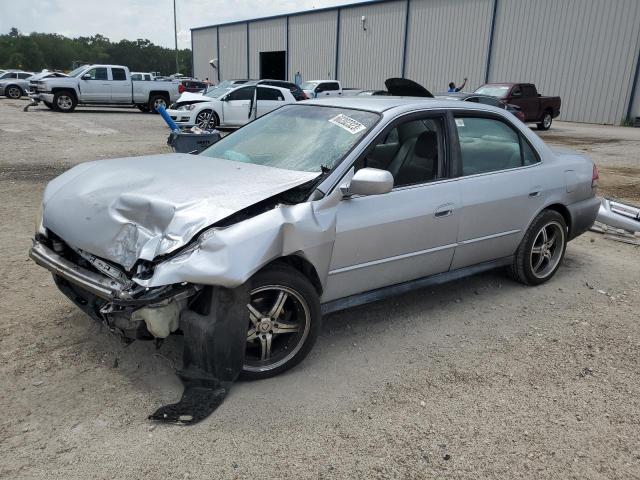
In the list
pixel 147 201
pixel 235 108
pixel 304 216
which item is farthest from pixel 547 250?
pixel 235 108

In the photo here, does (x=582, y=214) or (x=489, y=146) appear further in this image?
(x=582, y=214)

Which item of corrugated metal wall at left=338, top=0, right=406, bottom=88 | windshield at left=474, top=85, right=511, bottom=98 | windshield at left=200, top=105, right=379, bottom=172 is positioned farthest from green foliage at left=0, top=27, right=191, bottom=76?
windshield at left=200, top=105, right=379, bottom=172

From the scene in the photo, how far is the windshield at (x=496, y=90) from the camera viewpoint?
19531 mm

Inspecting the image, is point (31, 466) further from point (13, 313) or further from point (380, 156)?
point (380, 156)

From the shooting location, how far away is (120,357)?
3.33 m

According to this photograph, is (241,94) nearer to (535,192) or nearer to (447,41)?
(535,192)

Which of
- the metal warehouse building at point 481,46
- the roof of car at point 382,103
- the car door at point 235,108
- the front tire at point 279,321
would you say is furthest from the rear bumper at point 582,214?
the metal warehouse building at point 481,46

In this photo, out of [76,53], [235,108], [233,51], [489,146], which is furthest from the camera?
[76,53]

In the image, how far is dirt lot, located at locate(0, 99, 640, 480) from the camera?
2537 millimetres

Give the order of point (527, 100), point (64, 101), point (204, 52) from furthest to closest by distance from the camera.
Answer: point (204, 52)
point (64, 101)
point (527, 100)

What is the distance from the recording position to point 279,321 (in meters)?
3.16

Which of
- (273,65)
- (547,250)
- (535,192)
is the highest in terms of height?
(273,65)

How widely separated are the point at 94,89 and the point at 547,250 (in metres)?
21.6

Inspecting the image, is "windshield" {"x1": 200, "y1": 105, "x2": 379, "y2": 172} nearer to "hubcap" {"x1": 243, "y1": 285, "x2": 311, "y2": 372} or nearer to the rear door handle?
the rear door handle
